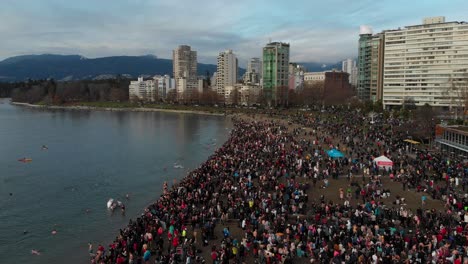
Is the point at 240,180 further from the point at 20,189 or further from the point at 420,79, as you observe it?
the point at 420,79

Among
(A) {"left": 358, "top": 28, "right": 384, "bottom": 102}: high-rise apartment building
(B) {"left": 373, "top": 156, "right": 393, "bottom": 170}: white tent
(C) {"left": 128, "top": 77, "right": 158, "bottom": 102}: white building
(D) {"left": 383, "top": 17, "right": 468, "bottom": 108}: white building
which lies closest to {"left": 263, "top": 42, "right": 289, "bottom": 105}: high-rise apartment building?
(A) {"left": 358, "top": 28, "right": 384, "bottom": 102}: high-rise apartment building

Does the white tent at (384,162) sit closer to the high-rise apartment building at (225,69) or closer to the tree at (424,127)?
the tree at (424,127)

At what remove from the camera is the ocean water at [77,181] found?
1747 centimetres

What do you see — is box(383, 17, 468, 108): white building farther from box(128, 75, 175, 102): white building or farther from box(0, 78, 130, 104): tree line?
box(128, 75, 175, 102): white building

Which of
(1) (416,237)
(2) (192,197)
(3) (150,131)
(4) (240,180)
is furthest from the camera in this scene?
(3) (150,131)

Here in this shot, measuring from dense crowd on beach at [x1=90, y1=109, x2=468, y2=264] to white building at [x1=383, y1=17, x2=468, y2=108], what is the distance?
163 feet

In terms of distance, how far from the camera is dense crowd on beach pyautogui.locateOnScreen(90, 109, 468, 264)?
42.6ft

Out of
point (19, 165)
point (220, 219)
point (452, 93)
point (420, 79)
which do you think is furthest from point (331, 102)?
point (220, 219)

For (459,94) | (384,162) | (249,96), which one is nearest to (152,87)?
(249,96)

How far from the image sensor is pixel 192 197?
19.4 m

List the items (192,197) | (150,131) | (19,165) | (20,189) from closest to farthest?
1. (192,197)
2. (20,189)
3. (19,165)
4. (150,131)

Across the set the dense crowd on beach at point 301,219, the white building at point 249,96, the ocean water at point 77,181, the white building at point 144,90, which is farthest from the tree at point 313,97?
the dense crowd on beach at point 301,219

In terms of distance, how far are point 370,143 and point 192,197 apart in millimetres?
22211

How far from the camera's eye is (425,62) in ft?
238
